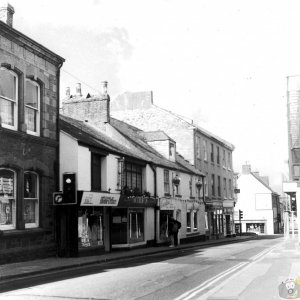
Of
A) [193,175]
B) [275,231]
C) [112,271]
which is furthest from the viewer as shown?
[275,231]

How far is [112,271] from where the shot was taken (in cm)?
1342

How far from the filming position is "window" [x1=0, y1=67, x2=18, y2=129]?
16.4 m

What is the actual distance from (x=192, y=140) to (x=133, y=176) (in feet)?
42.7

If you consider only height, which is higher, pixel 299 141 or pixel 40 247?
pixel 299 141

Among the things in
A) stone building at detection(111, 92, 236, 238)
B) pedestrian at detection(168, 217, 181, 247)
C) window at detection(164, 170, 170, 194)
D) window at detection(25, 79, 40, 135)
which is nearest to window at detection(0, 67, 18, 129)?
window at detection(25, 79, 40, 135)

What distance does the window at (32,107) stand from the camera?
17.7m

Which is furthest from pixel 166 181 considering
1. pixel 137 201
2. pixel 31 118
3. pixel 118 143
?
pixel 31 118

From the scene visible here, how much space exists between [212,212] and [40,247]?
2504cm

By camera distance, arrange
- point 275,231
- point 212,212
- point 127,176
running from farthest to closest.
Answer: point 275,231
point 212,212
point 127,176

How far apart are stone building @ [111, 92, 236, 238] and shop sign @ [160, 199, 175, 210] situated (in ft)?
27.4

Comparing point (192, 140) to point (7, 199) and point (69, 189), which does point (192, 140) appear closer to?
point (69, 189)

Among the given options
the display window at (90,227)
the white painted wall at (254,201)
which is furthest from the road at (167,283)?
the white painted wall at (254,201)

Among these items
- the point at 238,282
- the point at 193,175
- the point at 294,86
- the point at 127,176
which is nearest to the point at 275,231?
the point at 193,175

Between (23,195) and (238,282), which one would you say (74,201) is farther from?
(238,282)
